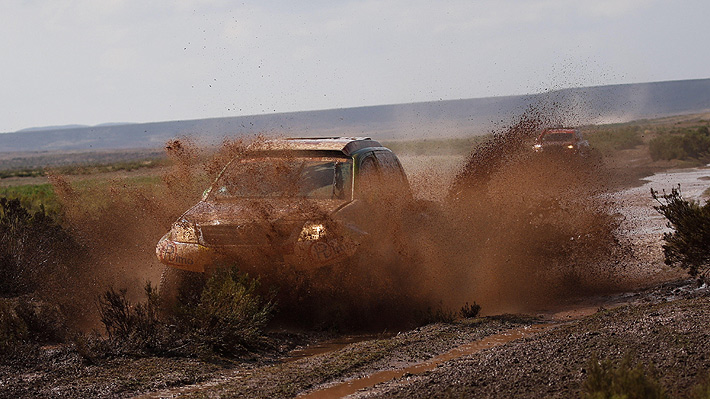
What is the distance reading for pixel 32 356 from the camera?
643 cm

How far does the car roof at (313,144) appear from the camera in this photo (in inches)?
357

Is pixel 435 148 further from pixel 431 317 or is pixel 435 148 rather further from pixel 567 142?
pixel 431 317

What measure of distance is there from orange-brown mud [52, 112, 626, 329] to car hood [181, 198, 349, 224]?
0.09 metres

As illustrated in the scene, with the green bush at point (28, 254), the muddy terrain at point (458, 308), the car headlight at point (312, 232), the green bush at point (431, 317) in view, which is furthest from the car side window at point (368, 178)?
the green bush at point (28, 254)

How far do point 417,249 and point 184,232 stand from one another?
8.34 ft

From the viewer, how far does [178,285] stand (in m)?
8.13

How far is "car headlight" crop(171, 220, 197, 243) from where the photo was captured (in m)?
7.89


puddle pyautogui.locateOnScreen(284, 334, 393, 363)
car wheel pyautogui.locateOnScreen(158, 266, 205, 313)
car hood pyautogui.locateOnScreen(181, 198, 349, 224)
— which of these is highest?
car hood pyautogui.locateOnScreen(181, 198, 349, 224)

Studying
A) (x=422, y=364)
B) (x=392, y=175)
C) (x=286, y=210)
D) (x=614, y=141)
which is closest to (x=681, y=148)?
(x=614, y=141)

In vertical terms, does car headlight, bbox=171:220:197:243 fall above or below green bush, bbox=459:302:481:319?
above

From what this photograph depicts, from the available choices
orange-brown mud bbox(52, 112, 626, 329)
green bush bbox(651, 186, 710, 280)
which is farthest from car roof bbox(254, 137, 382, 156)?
green bush bbox(651, 186, 710, 280)

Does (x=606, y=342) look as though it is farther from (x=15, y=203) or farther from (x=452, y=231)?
(x=15, y=203)

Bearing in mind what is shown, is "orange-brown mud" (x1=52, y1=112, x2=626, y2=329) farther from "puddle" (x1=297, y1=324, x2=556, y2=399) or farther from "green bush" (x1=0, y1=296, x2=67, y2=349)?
"puddle" (x1=297, y1=324, x2=556, y2=399)

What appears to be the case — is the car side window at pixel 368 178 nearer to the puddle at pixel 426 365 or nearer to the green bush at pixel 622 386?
the puddle at pixel 426 365
